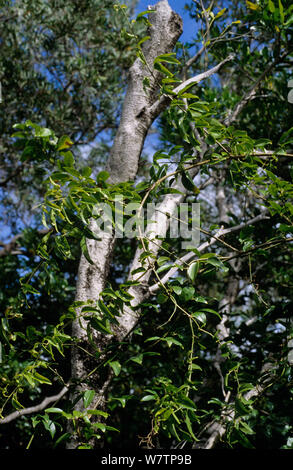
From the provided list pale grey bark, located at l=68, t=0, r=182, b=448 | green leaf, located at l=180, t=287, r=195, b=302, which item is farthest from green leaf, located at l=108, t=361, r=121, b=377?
green leaf, located at l=180, t=287, r=195, b=302

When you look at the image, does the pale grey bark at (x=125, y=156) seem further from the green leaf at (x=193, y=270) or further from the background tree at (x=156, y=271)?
the green leaf at (x=193, y=270)

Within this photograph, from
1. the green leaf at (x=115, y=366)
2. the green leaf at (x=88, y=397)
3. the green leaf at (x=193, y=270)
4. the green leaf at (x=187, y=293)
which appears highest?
the green leaf at (x=193, y=270)

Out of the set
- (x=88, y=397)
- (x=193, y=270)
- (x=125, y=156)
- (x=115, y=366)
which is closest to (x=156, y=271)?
(x=193, y=270)

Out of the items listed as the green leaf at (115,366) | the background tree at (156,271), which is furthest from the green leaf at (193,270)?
the green leaf at (115,366)

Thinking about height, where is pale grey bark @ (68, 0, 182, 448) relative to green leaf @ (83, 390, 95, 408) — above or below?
above

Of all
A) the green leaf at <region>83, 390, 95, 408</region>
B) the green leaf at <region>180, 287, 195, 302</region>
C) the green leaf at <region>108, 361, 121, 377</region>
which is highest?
the green leaf at <region>180, 287, 195, 302</region>

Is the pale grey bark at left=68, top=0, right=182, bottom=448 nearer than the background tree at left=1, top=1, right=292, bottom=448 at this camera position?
No

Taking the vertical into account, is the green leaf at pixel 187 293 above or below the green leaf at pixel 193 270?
below

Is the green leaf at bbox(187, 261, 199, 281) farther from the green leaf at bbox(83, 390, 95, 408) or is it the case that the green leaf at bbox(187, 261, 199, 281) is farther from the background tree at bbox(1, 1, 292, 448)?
the green leaf at bbox(83, 390, 95, 408)

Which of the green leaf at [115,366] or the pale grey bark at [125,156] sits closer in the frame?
the green leaf at [115,366]

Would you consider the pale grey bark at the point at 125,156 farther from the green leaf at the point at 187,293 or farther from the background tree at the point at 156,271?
the green leaf at the point at 187,293

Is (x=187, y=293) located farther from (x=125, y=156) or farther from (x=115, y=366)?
(x=125, y=156)

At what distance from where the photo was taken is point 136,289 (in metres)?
1.61

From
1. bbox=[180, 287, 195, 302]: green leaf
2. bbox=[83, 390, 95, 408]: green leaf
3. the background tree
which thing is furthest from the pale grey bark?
bbox=[180, 287, 195, 302]: green leaf
